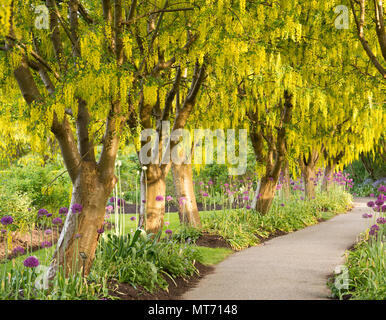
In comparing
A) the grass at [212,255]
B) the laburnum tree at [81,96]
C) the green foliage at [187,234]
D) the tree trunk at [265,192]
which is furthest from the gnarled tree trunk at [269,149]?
the laburnum tree at [81,96]

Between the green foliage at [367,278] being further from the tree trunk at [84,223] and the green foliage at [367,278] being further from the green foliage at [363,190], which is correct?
the green foliage at [363,190]

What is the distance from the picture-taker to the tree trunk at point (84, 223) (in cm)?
489

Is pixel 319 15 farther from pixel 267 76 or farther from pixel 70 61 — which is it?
pixel 70 61

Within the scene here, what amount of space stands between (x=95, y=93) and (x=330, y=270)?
3936mm

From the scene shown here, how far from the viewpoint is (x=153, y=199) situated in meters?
7.61

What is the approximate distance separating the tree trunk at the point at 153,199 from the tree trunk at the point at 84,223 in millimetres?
2416

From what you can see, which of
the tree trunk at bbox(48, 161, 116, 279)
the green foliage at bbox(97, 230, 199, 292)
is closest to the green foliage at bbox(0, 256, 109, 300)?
the tree trunk at bbox(48, 161, 116, 279)

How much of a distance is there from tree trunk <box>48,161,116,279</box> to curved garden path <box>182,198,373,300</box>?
121 centimetres

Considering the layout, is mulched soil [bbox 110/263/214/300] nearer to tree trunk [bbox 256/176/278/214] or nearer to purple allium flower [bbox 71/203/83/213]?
purple allium flower [bbox 71/203/83/213]

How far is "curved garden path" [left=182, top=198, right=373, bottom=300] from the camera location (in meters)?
5.19

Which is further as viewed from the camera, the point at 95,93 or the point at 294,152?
the point at 294,152

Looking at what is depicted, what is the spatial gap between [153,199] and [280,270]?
2421 millimetres
